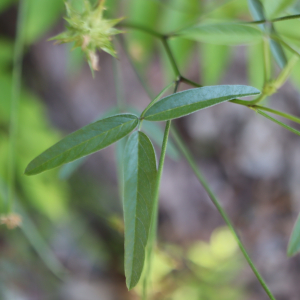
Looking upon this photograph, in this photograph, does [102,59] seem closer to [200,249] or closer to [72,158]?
[200,249]

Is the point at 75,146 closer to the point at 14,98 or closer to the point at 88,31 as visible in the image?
the point at 88,31

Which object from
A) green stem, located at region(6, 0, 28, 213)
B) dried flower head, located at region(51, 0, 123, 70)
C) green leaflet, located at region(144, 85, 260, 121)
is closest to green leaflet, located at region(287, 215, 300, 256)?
green leaflet, located at region(144, 85, 260, 121)

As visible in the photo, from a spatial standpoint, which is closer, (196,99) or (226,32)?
(196,99)

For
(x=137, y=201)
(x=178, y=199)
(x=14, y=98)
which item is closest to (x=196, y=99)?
(x=137, y=201)

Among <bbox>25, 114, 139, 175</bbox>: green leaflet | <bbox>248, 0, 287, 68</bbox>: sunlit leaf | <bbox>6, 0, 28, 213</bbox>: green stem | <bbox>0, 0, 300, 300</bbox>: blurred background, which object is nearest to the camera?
<bbox>25, 114, 139, 175</bbox>: green leaflet

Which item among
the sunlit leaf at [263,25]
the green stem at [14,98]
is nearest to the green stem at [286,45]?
the sunlit leaf at [263,25]

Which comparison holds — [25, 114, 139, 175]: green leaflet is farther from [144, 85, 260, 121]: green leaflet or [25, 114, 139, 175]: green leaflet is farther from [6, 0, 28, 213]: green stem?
[6, 0, 28, 213]: green stem

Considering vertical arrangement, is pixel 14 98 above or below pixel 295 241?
above

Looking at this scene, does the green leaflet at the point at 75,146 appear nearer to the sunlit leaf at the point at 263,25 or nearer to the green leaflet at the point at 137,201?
the green leaflet at the point at 137,201
